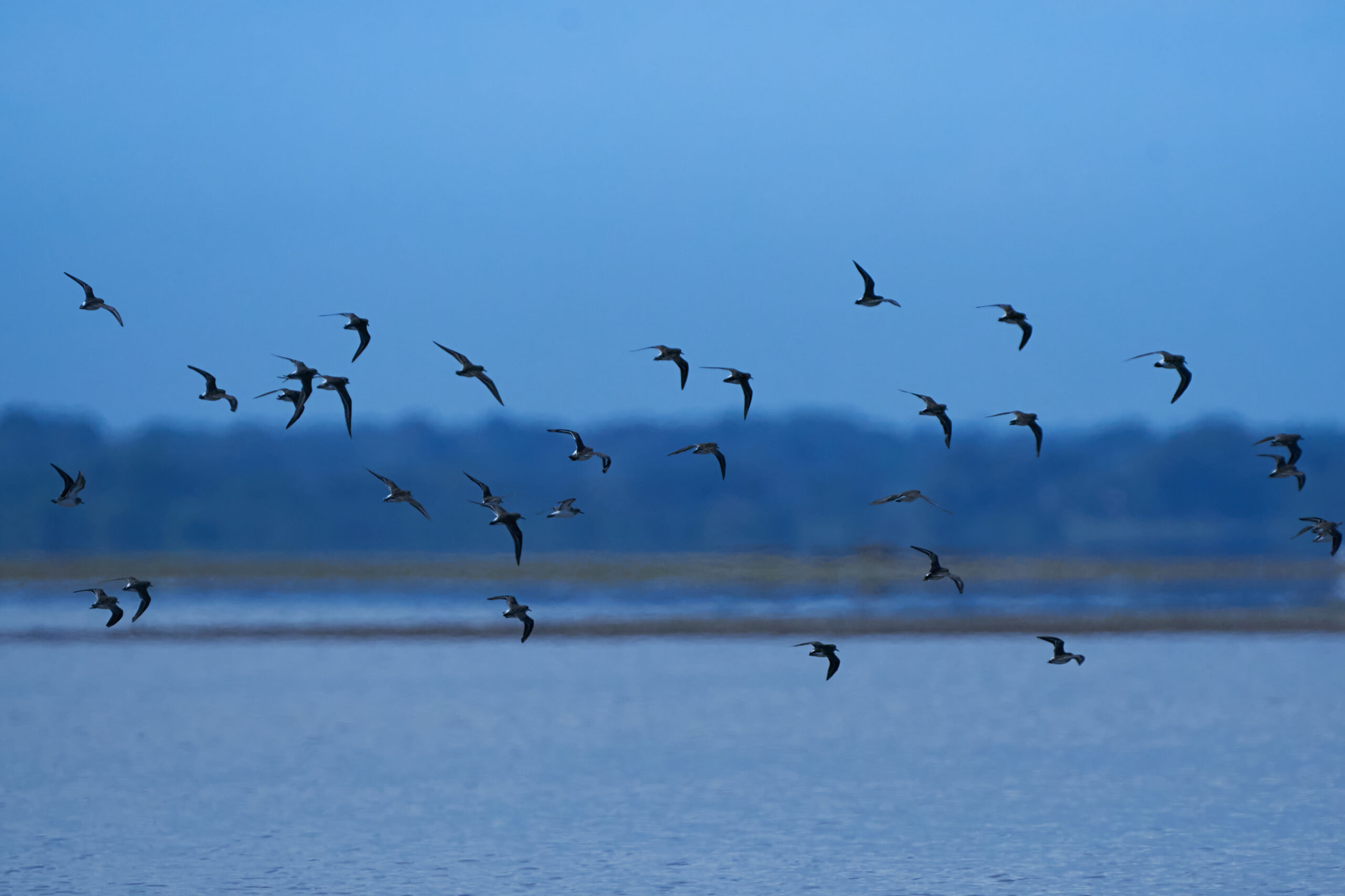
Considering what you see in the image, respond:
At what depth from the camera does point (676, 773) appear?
118ft

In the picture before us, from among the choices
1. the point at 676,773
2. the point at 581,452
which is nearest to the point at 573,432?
the point at 581,452

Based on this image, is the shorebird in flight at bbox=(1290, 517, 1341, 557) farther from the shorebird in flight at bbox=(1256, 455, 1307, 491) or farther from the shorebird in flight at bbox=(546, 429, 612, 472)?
the shorebird in flight at bbox=(546, 429, 612, 472)

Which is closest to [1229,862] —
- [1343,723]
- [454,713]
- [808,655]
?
[1343,723]

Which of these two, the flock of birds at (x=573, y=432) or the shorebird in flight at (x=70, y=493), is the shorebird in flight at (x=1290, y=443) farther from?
the shorebird in flight at (x=70, y=493)

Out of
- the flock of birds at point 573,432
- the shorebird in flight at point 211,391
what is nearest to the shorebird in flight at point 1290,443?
the flock of birds at point 573,432

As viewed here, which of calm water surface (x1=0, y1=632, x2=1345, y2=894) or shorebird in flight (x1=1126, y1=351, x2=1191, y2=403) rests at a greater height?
shorebird in flight (x1=1126, y1=351, x2=1191, y2=403)

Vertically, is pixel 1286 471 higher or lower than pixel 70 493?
higher

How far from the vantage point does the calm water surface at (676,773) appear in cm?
2748

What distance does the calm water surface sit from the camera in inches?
1082

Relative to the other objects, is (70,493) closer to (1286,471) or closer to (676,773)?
(1286,471)

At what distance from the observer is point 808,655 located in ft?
188

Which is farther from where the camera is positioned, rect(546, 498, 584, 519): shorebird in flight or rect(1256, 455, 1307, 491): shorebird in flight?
rect(546, 498, 584, 519): shorebird in flight

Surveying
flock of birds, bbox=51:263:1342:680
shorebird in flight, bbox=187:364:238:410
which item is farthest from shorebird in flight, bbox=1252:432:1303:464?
shorebird in flight, bbox=187:364:238:410

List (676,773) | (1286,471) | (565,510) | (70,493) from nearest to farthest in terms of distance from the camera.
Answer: (70,493) → (1286,471) → (565,510) → (676,773)
